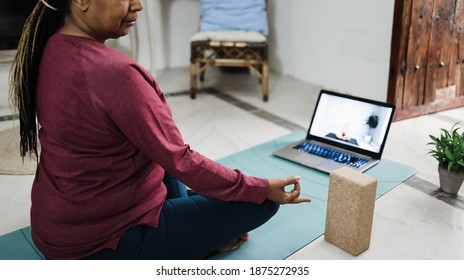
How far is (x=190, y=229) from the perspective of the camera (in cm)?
128

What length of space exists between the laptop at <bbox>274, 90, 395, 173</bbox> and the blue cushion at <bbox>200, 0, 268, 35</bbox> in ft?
3.85

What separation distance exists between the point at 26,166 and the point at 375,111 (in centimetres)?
148

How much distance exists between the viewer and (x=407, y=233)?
1648mm

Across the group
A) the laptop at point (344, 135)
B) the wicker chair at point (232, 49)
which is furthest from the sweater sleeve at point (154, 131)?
the wicker chair at point (232, 49)

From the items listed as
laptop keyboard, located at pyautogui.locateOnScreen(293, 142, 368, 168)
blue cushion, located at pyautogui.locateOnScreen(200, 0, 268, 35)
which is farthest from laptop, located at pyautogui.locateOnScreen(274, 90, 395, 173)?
blue cushion, located at pyautogui.locateOnScreen(200, 0, 268, 35)

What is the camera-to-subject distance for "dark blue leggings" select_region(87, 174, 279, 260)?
123cm

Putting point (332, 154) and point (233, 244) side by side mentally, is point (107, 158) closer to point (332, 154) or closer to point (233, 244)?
point (233, 244)

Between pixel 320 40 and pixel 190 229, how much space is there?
2286 mm

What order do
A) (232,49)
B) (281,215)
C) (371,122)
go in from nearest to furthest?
(281,215), (371,122), (232,49)

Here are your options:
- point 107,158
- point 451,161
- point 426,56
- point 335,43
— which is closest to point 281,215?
point 451,161

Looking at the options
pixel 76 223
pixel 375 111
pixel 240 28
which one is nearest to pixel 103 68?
pixel 76 223

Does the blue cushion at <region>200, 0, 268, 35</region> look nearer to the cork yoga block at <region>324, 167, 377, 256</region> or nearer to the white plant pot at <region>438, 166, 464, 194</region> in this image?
the white plant pot at <region>438, 166, 464, 194</region>

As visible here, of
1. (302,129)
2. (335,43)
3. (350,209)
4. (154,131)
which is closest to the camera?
(154,131)
